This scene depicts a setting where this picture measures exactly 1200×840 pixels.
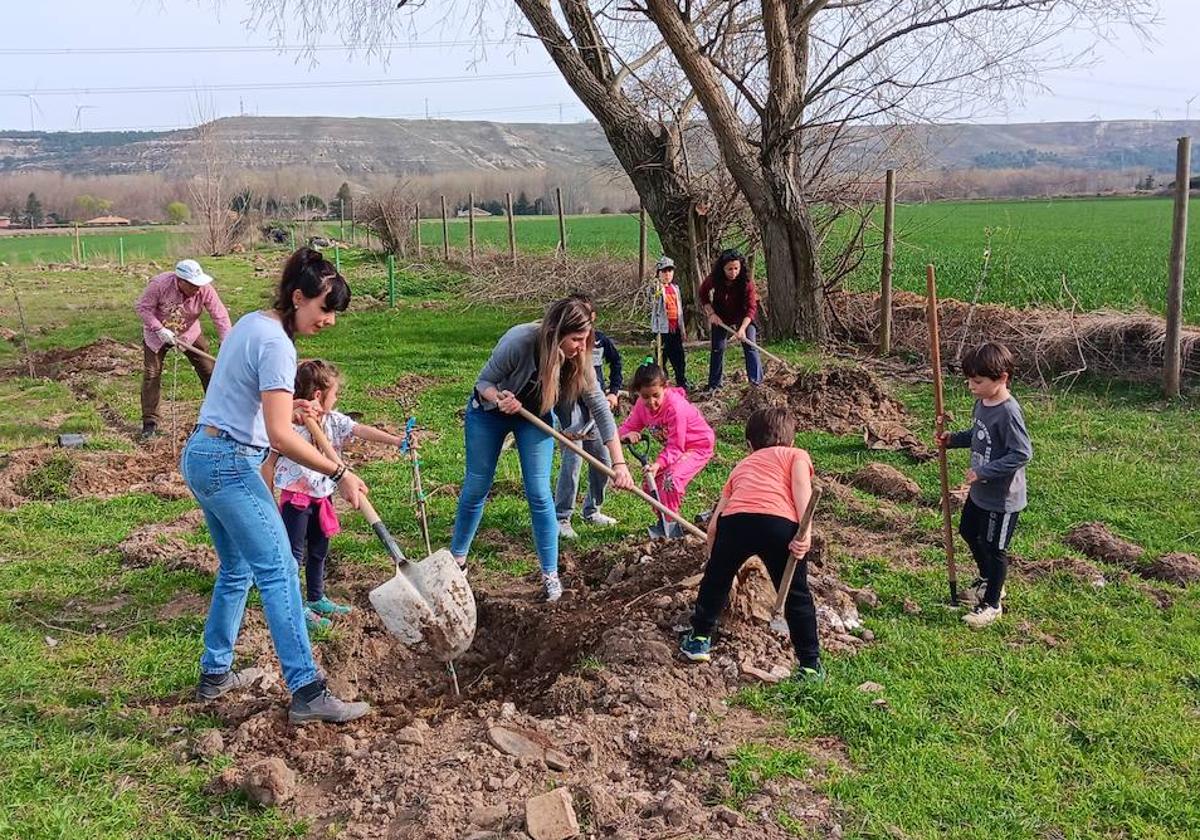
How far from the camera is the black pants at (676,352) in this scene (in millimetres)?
10469

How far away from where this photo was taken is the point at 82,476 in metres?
7.64

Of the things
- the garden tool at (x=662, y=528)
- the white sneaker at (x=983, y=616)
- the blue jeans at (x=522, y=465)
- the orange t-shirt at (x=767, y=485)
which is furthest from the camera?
the garden tool at (x=662, y=528)

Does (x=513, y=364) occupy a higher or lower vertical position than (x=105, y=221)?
lower

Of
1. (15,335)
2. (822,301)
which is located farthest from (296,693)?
Result: (15,335)

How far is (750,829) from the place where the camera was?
125 inches

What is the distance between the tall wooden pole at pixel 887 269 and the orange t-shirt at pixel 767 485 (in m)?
8.17

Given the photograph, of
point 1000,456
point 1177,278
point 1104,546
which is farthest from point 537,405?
point 1177,278

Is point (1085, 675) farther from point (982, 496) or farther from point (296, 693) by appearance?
point (296, 693)

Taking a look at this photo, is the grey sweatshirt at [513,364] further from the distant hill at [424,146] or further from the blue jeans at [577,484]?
the distant hill at [424,146]

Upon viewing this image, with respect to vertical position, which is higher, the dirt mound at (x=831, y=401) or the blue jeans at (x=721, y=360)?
the blue jeans at (x=721, y=360)

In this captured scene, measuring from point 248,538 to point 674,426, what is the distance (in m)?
2.84

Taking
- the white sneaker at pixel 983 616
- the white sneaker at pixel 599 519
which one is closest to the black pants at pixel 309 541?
the white sneaker at pixel 599 519

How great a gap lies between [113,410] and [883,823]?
380 inches

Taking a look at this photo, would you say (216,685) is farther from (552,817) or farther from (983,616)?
(983,616)
